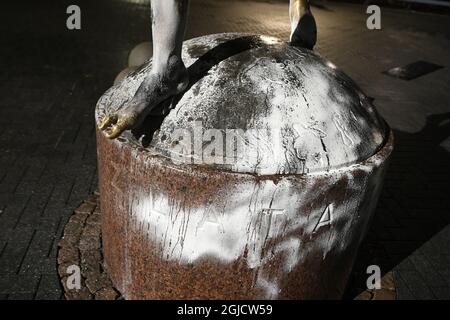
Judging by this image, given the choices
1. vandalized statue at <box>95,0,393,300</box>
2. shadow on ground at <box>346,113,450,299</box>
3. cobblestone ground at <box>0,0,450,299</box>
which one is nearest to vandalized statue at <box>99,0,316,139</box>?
vandalized statue at <box>95,0,393,300</box>

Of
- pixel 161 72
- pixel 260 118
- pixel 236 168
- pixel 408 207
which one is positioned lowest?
pixel 408 207

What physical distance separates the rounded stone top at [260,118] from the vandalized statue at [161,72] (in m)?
0.12

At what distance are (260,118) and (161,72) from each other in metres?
0.56

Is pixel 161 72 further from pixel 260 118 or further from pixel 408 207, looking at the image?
pixel 408 207

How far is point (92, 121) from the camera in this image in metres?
5.12

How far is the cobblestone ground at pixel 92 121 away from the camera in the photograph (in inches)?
131

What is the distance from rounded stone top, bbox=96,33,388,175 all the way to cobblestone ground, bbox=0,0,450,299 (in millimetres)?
1448

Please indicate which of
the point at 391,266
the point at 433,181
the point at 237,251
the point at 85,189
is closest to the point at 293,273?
the point at 237,251

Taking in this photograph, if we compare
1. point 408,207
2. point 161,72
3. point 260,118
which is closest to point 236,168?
point 260,118

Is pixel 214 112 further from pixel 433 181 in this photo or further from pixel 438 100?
pixel 438 100

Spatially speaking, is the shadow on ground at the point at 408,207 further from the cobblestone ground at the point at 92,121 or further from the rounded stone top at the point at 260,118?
the rounded stone top at the point at 260,118

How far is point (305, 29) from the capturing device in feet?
9.27

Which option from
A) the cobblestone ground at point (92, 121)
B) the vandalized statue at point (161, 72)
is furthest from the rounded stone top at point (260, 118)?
the cobblestone ground at point (92, 121)

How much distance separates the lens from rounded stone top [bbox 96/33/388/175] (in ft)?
6.83
